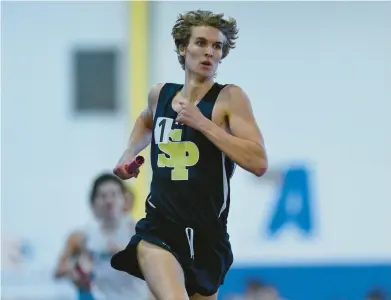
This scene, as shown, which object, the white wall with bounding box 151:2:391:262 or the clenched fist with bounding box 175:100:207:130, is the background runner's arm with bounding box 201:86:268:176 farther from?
the white wall with bounding box 151:2:391:262

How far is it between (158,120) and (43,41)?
18.9 ft

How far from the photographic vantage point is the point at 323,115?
10102mm

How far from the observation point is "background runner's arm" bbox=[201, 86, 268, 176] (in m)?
4.39

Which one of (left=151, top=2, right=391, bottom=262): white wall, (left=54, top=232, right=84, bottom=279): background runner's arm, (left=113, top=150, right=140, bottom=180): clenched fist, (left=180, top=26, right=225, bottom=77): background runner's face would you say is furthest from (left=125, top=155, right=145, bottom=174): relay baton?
(left=151, top=2, right=391, bottom=262): white wall

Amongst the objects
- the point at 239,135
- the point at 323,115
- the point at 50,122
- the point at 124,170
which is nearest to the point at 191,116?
the point at 239,135

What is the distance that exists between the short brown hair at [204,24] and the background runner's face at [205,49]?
0.03m

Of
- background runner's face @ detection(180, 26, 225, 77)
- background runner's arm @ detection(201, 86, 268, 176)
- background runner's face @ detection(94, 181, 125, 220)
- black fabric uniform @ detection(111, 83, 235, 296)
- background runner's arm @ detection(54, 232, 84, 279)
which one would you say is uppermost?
background runner's face @ detection(180, 26, 225, 77)

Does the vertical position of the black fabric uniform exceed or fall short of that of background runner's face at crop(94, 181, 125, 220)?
it exceeds it

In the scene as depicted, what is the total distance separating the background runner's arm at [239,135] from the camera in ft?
14.4

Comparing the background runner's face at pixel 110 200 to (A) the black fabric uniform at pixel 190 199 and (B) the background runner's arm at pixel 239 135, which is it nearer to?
(A) the black fabric uniform at pixel 190 199

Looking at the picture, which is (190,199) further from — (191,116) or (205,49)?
(205,49)

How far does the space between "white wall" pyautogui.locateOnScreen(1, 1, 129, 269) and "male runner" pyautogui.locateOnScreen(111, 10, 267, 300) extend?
545 cm

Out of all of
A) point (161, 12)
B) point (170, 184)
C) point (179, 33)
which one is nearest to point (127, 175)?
point (170, 184)

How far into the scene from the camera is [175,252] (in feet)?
15.0
